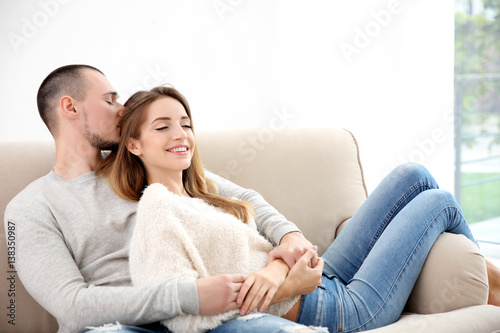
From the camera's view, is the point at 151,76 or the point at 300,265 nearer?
the point at 300,265

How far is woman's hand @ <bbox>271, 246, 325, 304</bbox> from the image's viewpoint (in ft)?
4.29

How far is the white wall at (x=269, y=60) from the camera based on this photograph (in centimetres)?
209

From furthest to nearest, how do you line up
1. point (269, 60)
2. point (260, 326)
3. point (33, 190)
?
point (269, 60)
point (33, 190)
point (260, 326)

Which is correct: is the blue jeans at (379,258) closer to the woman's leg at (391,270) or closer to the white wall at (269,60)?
the woman's leg at (391,270)

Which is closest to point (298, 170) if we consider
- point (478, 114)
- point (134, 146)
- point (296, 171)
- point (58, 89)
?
point (296, 171)

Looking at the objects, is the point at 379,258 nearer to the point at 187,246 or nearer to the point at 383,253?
the point at 383,253

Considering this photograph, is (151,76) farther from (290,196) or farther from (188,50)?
(290,196)

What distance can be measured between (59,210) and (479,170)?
9.39 ft

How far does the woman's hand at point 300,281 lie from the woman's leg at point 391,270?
0.04 m

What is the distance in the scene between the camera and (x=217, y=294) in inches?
46.4

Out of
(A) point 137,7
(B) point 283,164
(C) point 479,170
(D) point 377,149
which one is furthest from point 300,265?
(C) point 479,170

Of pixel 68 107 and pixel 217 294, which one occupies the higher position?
pixel 68 107

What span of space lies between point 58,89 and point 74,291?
2.04 ft

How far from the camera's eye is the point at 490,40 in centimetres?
327
